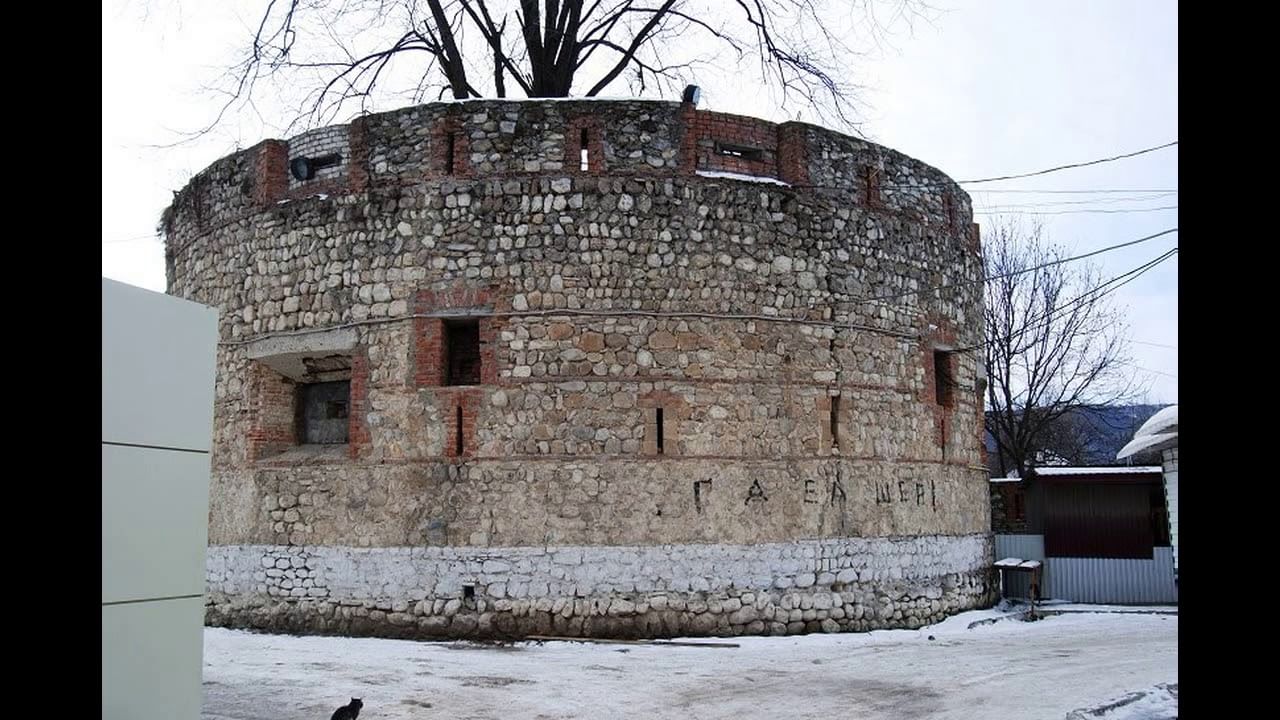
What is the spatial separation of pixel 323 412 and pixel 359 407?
46.7 inches

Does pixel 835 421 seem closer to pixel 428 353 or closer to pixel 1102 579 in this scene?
pixel 428 353

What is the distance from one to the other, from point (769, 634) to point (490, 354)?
436 centimetres

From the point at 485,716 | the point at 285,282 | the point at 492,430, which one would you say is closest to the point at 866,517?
the point at 492,430

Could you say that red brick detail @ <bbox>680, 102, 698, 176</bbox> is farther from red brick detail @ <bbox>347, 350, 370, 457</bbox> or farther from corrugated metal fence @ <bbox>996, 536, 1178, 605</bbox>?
corrugated metal fence @ <bbox>996, 536, 1178, 605</bbox>

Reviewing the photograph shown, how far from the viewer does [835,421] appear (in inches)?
493

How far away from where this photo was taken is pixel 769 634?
11.6m

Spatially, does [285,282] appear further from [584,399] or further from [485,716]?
[485,716]

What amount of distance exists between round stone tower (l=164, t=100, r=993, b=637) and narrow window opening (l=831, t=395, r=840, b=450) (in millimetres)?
28

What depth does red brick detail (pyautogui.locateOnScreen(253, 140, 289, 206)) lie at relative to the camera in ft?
43.1

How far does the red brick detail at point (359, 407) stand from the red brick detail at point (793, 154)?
543cm

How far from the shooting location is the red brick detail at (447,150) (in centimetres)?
1221
